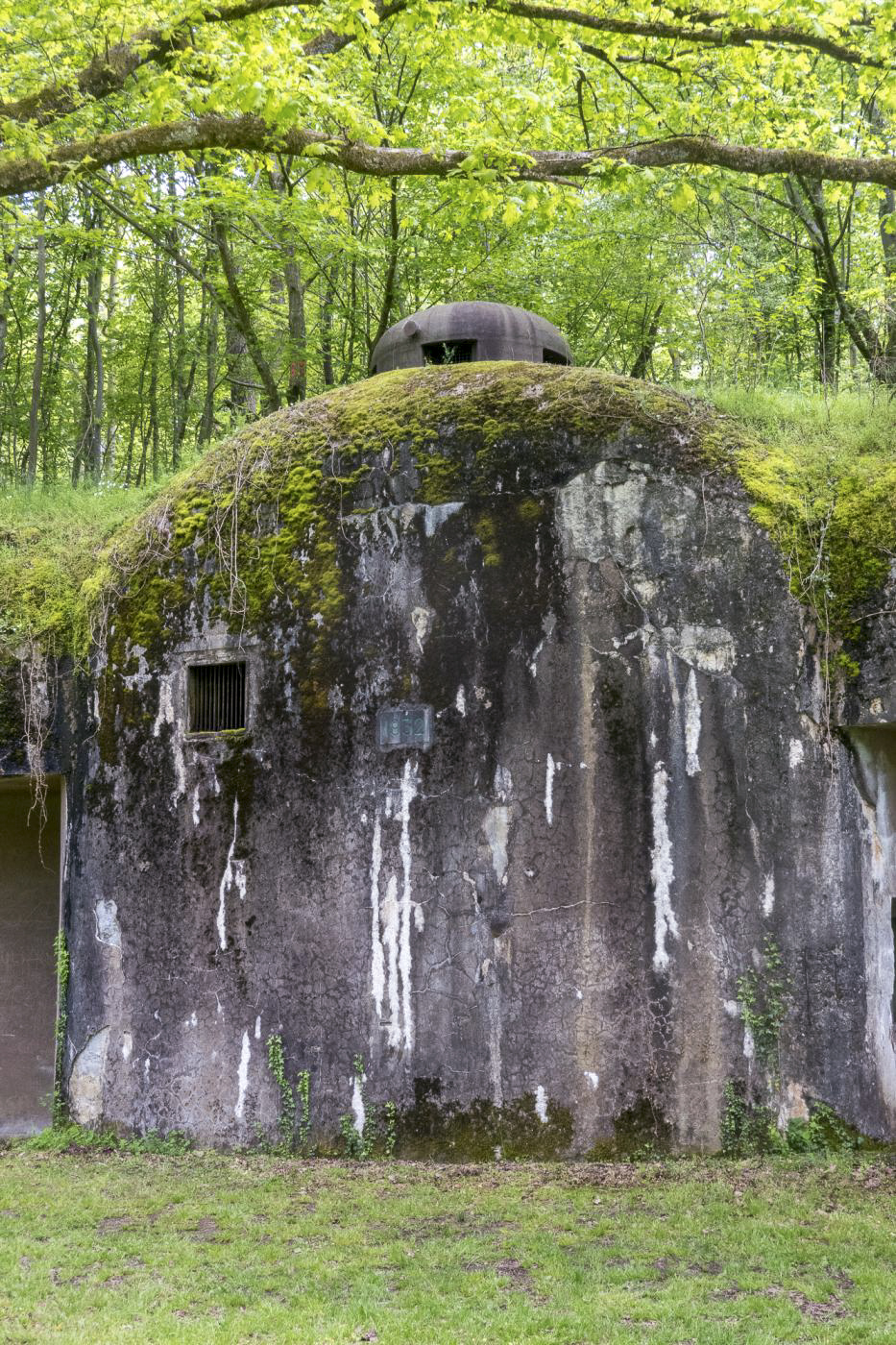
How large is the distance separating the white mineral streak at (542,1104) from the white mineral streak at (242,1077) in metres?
1.84

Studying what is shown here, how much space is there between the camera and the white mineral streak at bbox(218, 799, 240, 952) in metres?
7.51

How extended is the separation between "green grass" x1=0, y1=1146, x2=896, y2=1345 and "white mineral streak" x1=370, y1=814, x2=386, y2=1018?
3.26 ft

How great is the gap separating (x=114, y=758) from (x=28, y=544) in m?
2.16

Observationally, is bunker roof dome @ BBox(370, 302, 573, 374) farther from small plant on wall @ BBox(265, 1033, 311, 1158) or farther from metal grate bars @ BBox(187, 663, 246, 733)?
small plant on wall @ BBox(265, 1033, 311, 1158)

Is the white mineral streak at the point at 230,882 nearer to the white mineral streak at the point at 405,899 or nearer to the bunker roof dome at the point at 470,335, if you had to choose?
the white mineral streak at the point at 405,899

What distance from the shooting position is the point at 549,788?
23.1ft

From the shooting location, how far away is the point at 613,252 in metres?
14.2

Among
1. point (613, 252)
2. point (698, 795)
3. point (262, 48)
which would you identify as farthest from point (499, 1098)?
point (613, 252)

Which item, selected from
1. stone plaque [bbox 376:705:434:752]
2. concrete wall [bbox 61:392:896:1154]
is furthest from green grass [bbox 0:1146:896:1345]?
stone plaque [bbox 376:705:434:752]

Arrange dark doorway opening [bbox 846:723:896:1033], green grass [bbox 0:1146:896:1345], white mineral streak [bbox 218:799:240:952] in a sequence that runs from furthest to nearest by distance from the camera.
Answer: white mineral streak [bbox 218:799:240:952] → dark doorway opening [bbox 846:723:896:1033] → green grass [bbox 0:1146:896:1345]

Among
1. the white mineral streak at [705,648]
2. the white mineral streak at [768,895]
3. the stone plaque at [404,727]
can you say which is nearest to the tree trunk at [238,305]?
the stone plaque at [404,727]

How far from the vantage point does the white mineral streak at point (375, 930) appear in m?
7.10

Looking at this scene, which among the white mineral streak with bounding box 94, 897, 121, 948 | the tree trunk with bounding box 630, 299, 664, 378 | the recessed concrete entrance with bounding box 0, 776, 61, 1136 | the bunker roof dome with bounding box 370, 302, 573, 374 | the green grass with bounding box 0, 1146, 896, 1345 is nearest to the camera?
the green grass with bounding box 0, 1146, 896, 1345

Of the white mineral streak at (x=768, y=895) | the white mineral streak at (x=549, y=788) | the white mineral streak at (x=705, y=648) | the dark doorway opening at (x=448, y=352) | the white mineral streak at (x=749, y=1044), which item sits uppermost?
the dark doorway opening at (x=448, y=352)
